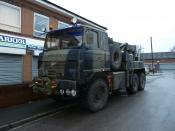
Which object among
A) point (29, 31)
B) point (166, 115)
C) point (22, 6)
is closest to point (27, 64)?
point (29, 31)

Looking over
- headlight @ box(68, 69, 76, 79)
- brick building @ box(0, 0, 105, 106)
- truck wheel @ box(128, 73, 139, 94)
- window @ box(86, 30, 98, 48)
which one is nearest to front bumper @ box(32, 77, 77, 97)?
headlight @ box(68, 69, 76, 79)

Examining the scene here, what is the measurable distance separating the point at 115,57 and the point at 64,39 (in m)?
2.68

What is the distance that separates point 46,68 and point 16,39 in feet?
19.4

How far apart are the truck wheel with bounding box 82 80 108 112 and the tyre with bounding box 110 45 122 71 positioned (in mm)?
1354

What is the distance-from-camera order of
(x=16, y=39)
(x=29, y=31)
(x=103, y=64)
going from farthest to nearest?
(x=29, y=31)
(x=16, y=39)
(x=103, y=64)

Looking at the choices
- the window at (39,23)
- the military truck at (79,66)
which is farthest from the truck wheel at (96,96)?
the window at (39,23)

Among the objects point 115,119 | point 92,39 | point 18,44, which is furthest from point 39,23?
point 115,119

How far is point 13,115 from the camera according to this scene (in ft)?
28.0

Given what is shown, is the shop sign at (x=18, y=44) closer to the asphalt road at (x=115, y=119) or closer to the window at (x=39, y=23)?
the window at (x=39, y=23)

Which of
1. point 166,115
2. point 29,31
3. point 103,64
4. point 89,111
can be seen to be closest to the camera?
point 166,115

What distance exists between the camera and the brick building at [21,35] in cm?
1399

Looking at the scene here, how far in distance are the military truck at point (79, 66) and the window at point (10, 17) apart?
16.4 feet

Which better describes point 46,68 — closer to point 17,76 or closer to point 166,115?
point 166,115

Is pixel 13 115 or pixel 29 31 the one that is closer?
pixel 13 115
